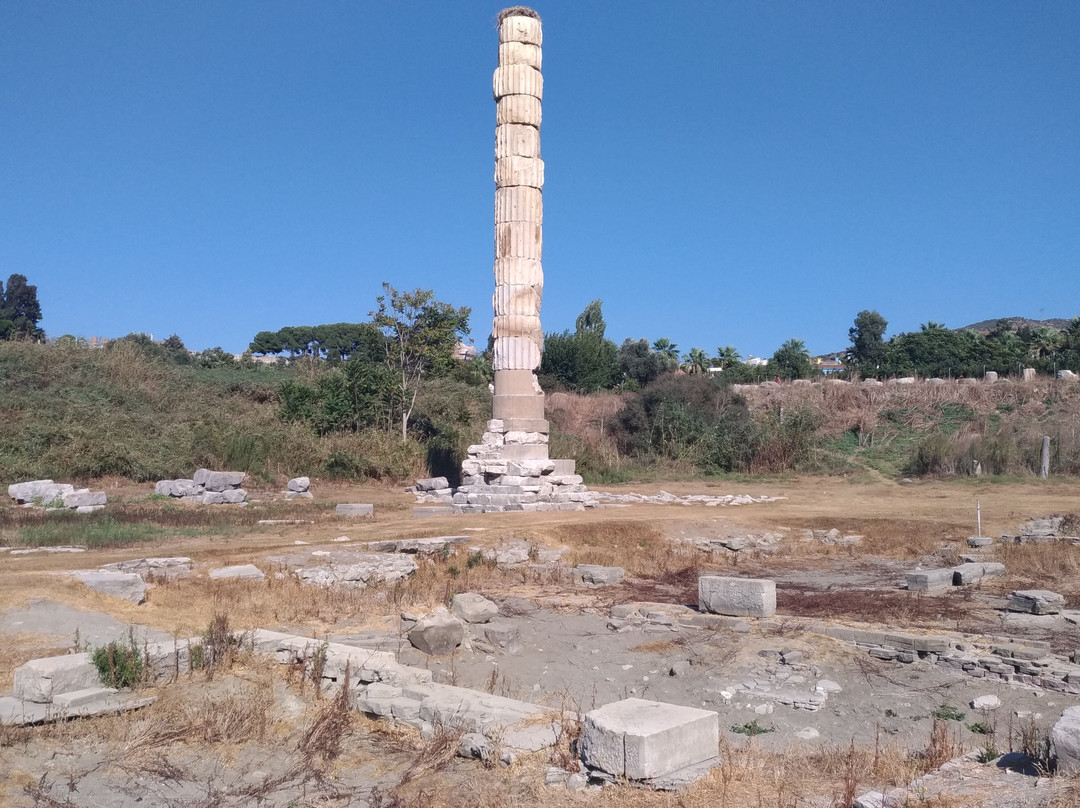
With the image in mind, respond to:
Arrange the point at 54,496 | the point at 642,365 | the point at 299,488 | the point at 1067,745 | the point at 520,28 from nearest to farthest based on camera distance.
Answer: the point at 1067,745 < the point at 54,496 < the point at 520,28 < the point at 299,488 < the point at 642,365

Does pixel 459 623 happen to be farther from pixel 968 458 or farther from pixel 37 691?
pixel 968 458

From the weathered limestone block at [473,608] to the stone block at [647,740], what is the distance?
451cm

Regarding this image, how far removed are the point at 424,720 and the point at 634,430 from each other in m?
25.2

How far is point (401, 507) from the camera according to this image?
19.7 meters

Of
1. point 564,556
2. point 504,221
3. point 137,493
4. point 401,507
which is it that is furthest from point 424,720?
point 137,493

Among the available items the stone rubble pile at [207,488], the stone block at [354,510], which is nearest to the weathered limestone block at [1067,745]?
the stone block at [354,510]

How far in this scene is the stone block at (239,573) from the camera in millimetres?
11227

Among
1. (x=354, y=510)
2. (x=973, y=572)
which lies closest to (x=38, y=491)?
(x=354, y=510)

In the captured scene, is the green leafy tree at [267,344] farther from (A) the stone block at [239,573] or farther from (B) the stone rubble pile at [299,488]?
(A) the stone block at [239,573]

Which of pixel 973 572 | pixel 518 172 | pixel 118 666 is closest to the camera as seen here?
pixel 118 666

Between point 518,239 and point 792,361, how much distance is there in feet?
124

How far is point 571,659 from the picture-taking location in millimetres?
8922

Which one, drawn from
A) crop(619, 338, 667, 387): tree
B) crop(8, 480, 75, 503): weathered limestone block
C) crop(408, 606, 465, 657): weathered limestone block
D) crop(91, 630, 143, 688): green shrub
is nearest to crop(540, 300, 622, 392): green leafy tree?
crop(619, 338, 667, 387): tree

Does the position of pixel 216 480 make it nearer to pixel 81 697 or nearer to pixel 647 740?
Result: pixel 81 697
